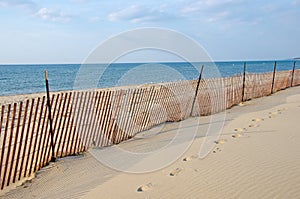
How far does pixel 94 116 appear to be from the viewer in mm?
7406

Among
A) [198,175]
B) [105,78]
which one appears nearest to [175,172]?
[198,175]

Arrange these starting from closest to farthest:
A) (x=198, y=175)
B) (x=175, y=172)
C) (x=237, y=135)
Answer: (x=198, y=175), (x=175, y=172), (x=237, y=135)

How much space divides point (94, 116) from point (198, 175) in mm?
3468

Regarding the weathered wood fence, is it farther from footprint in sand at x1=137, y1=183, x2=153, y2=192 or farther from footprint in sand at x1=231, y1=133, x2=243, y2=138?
footprint in sand at x1=231, y1=133, x2=243, y2=138

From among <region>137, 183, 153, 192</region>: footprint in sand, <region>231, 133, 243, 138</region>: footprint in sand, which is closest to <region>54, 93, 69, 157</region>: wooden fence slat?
<region>137, 183, 153, 192</region>: footprint in sand

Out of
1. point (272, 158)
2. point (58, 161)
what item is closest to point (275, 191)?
point (272, 158)

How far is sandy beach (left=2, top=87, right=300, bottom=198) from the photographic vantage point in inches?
167

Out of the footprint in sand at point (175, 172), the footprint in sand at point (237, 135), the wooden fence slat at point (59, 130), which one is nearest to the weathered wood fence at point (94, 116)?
the wooden fence slat at point (59, 130)

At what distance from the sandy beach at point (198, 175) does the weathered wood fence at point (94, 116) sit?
358 millimetres

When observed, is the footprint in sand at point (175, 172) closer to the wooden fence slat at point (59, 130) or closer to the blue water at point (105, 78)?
the wooden fence slat at point (59, 130)

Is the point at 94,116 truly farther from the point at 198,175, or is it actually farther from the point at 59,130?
the point at 198,175

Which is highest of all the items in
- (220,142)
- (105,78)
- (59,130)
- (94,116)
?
(94,116)

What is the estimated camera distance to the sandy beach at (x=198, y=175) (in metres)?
4.24

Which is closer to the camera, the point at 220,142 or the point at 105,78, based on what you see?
the point at 220,142
